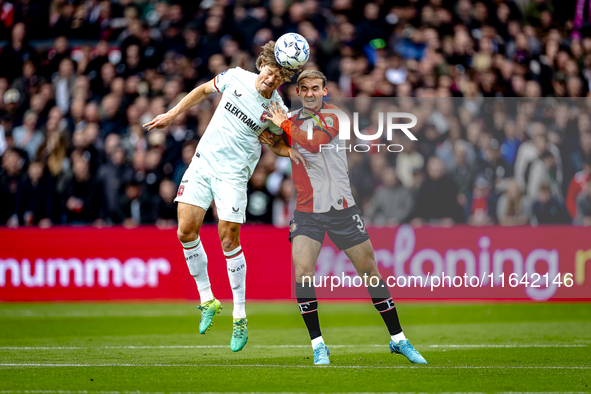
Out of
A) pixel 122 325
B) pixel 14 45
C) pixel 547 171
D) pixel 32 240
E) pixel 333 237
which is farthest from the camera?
pixel 14 45

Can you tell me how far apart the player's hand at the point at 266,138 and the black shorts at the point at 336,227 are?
96 cm

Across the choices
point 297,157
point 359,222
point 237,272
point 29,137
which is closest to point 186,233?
point 237,272

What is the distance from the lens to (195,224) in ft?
25.6

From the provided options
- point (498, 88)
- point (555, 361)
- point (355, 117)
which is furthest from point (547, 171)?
point (555, 361)

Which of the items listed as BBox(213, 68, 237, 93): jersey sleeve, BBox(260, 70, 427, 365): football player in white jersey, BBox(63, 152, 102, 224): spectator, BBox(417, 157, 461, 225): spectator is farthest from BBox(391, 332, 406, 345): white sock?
BBox(63, 152, 102, 224): spectator

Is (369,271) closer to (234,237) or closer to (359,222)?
(359,222)

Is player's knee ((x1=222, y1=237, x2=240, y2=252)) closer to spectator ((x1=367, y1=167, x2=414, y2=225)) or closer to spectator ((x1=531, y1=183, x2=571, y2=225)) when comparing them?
spectator ((x1=367, y1=167, x2=414, y2=225))

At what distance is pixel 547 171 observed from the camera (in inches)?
508

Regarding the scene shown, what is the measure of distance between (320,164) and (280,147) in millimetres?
516

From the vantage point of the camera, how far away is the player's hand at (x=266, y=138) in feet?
25.4

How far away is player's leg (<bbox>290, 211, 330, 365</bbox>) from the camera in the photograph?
7051 mm

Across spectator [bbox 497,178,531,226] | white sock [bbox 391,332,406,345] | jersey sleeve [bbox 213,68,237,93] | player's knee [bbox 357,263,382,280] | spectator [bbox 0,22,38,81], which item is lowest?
white sock [bbox 391,332,406,345]

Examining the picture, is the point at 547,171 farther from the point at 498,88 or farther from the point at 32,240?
the point at 32,240

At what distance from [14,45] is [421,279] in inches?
420
